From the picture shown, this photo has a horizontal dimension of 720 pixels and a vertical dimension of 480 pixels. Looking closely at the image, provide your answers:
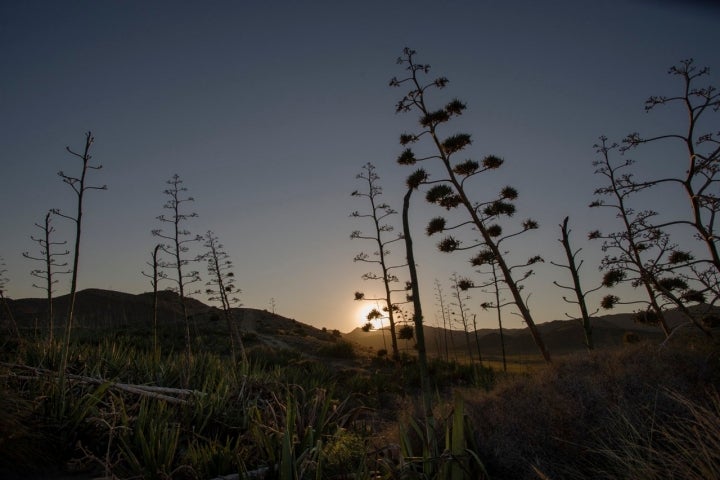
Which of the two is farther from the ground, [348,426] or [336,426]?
[336,426]

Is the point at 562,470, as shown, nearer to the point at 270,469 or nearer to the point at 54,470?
the point at 270,469

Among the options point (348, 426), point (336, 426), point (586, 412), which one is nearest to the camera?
point (336, 426)

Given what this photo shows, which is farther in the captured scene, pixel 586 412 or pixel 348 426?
pixel 348 426

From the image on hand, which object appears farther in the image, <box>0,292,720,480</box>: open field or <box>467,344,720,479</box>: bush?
<box>467,344,720,479</box>: bush

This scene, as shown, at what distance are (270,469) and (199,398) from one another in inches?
77.1

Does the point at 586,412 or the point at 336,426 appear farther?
the point at 586,412

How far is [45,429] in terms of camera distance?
4027 millimetres

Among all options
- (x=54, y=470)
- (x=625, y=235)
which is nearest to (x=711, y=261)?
(x=625, y=235)

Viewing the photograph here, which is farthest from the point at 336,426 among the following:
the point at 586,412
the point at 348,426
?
the point at 586,412

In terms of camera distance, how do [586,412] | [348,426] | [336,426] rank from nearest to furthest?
[336,426] → [586,412] → [348,426]

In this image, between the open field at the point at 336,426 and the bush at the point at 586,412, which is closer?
the open field at the point at 336,426

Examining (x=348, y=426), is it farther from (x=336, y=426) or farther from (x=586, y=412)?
(x=586, y=412)

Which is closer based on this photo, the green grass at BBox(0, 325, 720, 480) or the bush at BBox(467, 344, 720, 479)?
the green grass at BBox(0, 325, 720, 480)

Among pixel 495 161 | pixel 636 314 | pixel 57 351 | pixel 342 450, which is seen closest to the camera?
pixel 342 450
